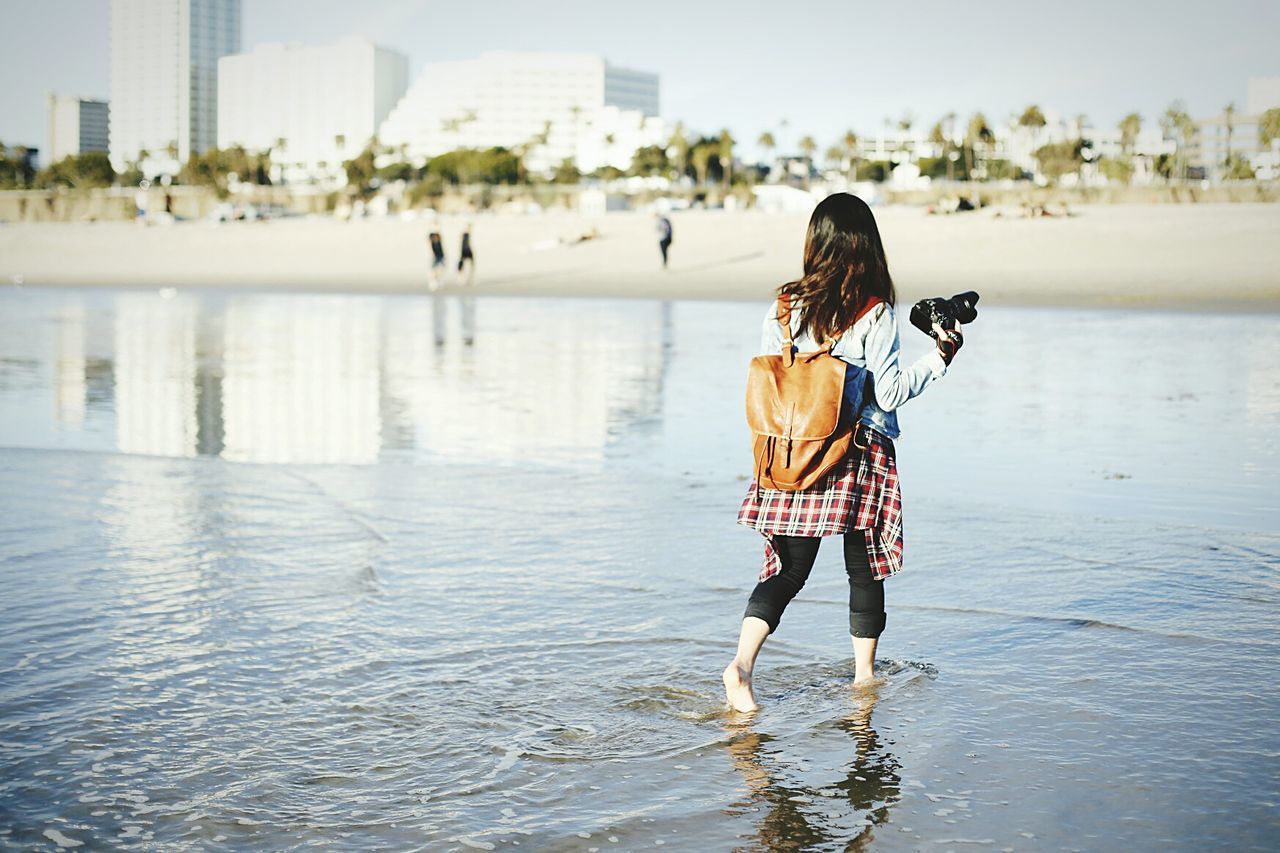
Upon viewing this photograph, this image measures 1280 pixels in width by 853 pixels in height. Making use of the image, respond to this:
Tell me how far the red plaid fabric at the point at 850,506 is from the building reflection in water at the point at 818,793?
1.78ft

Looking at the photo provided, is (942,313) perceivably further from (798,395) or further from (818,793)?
(818,793)

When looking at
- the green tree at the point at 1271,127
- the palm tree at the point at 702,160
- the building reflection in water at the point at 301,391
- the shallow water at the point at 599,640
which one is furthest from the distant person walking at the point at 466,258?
the palm tree at the point at 702,160

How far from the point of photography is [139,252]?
58812 mm

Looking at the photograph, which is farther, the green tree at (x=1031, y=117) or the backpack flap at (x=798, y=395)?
the green tree at (x=1031, y=117)

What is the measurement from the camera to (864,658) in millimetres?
4355

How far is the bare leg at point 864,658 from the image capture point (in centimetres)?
432

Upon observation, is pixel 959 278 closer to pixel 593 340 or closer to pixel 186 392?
pixel 593 340

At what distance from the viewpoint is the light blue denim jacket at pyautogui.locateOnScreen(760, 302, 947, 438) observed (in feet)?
13.1

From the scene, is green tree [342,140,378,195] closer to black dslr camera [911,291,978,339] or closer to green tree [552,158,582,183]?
green tree [552,158,582,183]

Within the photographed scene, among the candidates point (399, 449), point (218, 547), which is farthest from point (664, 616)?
point (399, 449)

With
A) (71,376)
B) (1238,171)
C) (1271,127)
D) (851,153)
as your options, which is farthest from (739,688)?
(851,153)

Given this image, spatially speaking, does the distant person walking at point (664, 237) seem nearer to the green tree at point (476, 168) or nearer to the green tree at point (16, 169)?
the green tree at point (476, 168)

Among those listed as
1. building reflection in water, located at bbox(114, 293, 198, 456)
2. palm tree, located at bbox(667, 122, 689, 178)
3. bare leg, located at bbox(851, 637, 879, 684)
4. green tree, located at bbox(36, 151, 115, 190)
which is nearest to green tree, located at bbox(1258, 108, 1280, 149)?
palm tree, located at bbox(667, 122, 689, 178)

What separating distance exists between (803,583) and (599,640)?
1.01 m
